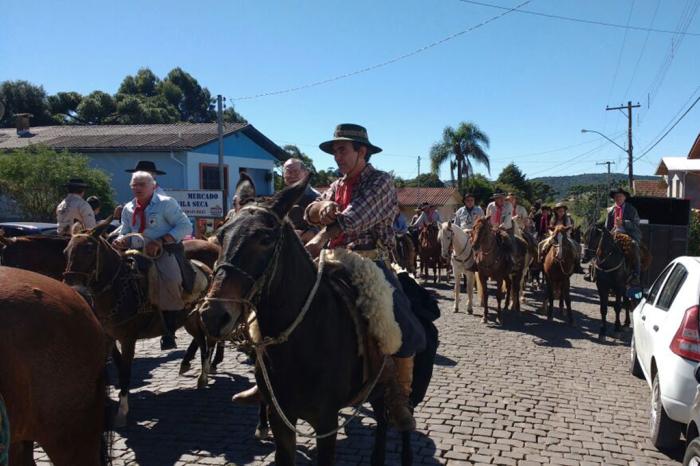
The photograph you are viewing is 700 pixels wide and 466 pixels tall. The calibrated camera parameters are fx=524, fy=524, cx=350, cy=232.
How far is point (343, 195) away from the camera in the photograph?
4.10m

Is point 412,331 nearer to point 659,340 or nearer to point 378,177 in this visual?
point 378,177

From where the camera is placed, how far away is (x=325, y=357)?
3303mm

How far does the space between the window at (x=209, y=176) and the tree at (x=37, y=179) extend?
21.7 ft

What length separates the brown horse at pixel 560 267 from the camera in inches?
Result: 447

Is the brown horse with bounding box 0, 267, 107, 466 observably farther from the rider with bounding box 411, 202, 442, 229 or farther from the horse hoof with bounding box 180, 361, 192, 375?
the rider with bounding box 411, 202, 442, 229

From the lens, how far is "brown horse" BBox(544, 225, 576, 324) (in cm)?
1135

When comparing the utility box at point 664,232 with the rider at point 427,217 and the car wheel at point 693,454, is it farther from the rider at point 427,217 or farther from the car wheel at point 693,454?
the car wheel at point 693,454

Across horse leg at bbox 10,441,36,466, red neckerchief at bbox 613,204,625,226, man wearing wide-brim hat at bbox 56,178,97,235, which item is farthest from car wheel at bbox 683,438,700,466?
man wearing wide-brim hat at bbox 56,178,97,235

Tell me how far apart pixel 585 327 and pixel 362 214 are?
9.17 meters

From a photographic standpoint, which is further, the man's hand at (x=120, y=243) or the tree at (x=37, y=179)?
the tree at (x=37, y=179)

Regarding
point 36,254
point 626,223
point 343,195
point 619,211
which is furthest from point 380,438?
point 619,211

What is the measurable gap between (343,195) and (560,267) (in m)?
8.66

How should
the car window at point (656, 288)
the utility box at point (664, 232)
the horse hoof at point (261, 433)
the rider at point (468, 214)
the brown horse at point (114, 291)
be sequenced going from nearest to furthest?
the horse hoof at point (261, 433)
the brown horse at point (114, 291)
the car window at point (656, 288)
the utility box at point (664, 232)
the rider at point (468, 214)

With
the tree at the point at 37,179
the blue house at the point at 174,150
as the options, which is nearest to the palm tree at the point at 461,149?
the blue house at the point at 174,150
